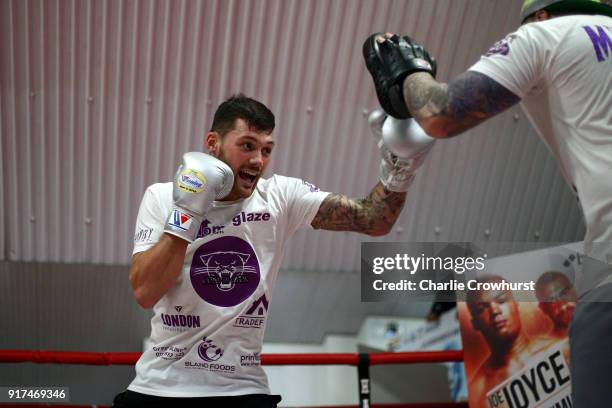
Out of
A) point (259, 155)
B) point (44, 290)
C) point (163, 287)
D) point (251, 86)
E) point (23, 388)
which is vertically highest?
point (251, 86)

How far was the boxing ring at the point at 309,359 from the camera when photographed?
309 centimetres

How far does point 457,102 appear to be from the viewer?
5.54 feet

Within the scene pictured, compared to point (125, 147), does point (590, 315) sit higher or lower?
lower

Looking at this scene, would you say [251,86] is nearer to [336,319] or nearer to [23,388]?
[23,388]

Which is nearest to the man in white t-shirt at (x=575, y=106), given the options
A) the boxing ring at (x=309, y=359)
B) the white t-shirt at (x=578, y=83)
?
the white t-shirt at (x=578, y=83)

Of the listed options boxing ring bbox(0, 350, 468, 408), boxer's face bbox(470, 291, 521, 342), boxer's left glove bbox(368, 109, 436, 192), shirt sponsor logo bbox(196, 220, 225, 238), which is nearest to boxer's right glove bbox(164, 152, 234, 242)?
shirt sponsor logo bbox(196, 220, 225, 238)

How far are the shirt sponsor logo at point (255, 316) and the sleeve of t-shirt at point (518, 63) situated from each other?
98 centimetres

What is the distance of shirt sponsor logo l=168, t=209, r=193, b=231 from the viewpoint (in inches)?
82.5

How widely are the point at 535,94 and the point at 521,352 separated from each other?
154 centimetres

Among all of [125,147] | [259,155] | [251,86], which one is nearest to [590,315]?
[259,155]

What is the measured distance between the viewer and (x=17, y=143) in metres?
3.63

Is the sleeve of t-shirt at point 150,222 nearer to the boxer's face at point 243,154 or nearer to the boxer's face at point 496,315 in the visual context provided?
the boxer's face at point 243,154

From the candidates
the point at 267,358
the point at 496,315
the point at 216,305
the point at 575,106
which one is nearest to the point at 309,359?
the point at 267,358

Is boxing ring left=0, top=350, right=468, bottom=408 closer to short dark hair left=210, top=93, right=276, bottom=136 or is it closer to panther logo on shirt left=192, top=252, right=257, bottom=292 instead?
panther logo on shirt left=192, top=252, right=257, bottom=292
